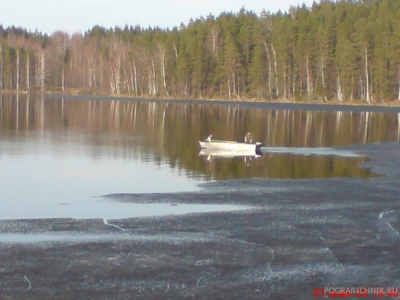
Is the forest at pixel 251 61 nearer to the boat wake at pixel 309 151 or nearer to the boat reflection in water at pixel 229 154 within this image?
the boat wake at pixel 309 151

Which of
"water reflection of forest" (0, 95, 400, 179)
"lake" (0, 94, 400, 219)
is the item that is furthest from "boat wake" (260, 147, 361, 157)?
"water reflection of forest" (0, 95, 400, 179)

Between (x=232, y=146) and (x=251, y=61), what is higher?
(x=251, y=61)

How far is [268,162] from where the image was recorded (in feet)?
108

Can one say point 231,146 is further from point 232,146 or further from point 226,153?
point 226,153

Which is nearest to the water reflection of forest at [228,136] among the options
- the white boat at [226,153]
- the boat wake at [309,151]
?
the white boat at [226,153]

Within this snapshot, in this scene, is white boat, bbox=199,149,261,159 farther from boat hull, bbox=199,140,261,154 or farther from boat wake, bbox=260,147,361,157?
boat wake, bbox=260,147,361,157

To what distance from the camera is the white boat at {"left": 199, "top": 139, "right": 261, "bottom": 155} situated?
3709 cm

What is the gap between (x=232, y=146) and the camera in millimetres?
37656

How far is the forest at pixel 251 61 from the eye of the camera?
105 m

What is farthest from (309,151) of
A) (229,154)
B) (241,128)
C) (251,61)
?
(251,61)

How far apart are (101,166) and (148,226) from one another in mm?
13263

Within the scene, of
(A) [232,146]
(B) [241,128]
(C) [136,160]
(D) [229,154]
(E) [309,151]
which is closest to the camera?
(C) [136,160]

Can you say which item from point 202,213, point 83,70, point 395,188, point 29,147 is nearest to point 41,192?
point 202,213

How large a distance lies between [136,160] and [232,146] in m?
7.12
